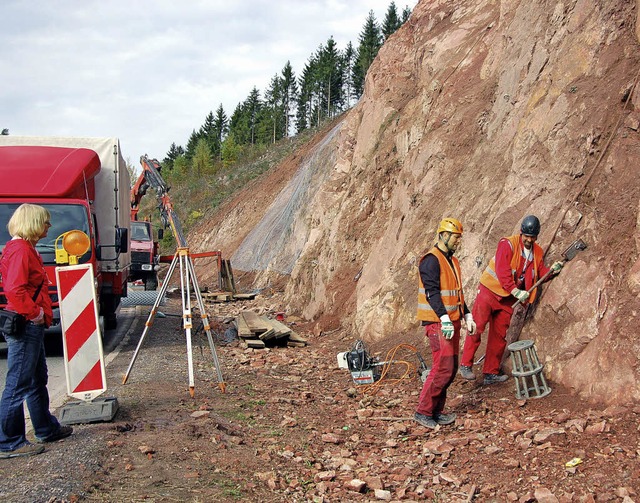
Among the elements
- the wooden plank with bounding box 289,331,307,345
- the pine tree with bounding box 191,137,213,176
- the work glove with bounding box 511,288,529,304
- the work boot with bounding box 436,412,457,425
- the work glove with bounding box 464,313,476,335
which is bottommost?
the work boot with bounding box 436,412,457,425

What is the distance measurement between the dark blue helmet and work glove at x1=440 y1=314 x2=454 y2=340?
1.62 meters

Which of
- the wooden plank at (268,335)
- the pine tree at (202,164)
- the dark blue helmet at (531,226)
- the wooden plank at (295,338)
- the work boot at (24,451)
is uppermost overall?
the pine tree at (202,164)

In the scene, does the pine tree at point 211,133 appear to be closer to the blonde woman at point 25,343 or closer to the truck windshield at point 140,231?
the truck windshield at point 140,231

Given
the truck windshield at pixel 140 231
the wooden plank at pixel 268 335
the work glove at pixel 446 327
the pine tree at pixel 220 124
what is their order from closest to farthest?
1. the work glove at pixel 446 327
2. the wooden plank at pixel 268 335
3. the truck windshield at pixel 140 231
4. the pine tree at pixel 220 124

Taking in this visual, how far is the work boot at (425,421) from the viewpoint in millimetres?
6023

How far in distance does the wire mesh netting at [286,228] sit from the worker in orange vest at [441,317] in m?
15.4

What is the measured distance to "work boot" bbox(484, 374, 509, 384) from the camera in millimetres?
6918

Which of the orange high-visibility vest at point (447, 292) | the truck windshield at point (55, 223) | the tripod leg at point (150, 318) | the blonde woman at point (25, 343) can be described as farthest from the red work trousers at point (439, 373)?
the truck windshield at point (55, 223)

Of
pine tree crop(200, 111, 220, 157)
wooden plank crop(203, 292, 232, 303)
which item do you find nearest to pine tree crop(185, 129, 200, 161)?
A: pine tree crop(200, 111, 220, 157)

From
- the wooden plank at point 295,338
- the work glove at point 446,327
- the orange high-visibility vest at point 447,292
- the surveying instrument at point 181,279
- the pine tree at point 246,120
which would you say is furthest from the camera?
the pine tree at point 246,120

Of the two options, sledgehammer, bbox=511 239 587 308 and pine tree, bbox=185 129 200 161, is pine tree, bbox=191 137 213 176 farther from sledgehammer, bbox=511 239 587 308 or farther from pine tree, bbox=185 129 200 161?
sledgehammer, bbox=511 239 587 308

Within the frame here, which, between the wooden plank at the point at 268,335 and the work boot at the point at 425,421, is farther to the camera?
the wooden plank at the point at 268,335

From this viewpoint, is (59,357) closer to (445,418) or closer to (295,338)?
(295,338)

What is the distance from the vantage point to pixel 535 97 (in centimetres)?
913
